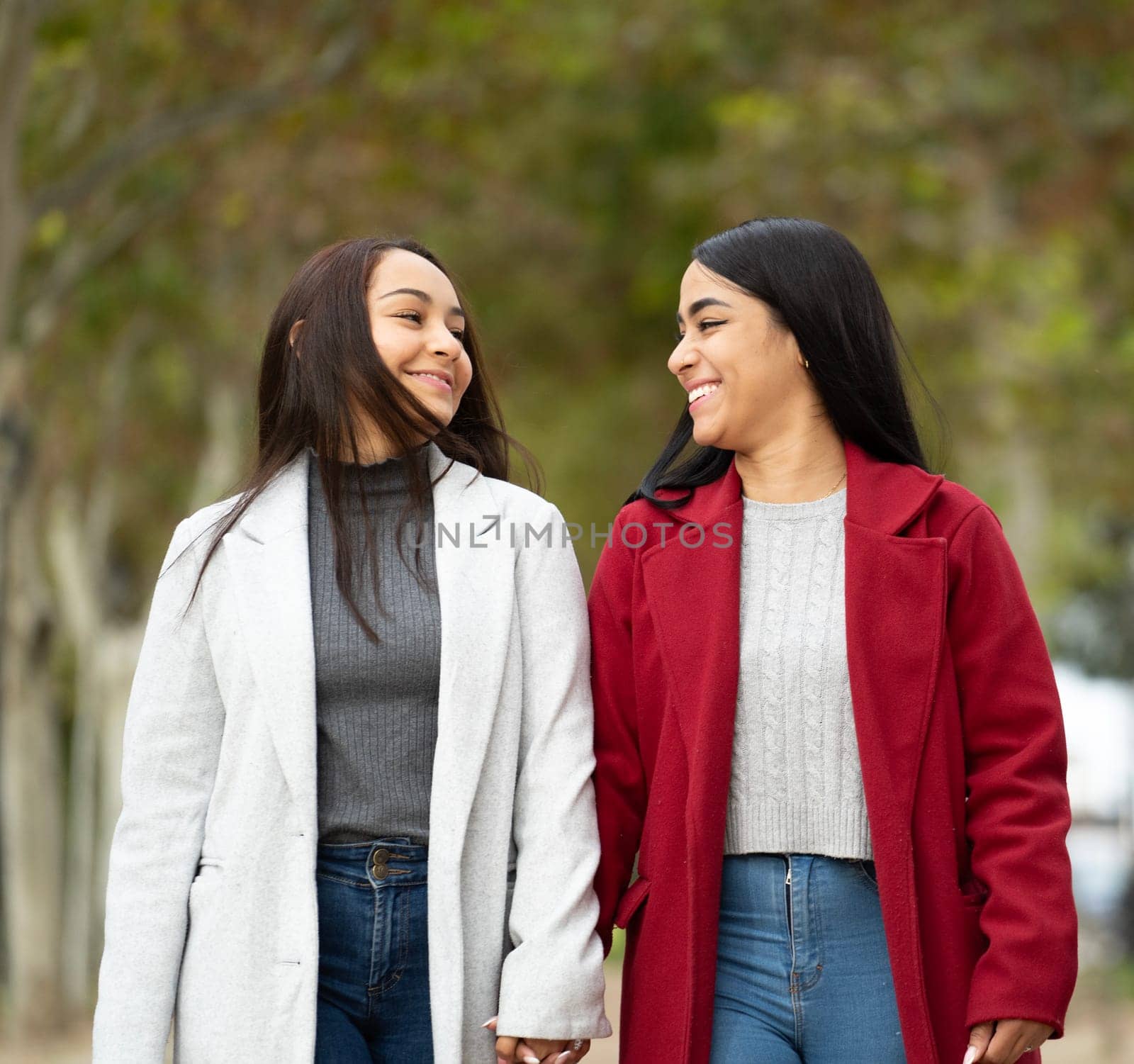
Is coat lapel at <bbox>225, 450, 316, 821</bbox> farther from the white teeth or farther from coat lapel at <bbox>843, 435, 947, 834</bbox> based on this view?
coat lapel at <bbox>843, 435, 947, 834</bbox>

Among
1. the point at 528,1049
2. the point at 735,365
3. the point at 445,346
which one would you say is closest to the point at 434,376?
the point at 445,346

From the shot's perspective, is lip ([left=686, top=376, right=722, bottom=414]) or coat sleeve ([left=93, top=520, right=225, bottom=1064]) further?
lip ([left=686, top=376, right=722, bottom=414])

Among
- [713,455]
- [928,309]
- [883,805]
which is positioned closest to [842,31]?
[928,309]

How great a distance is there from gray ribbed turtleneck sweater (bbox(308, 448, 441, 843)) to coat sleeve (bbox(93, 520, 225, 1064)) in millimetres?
244

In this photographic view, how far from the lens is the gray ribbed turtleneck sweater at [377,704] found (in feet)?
10.6

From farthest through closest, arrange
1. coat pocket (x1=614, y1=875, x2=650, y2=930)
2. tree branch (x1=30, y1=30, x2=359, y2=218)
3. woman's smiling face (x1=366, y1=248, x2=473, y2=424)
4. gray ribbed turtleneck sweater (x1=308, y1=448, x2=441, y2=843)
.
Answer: tree branch (x1=30, y1=30, x2=359, y2=218)
woman's smiling face (x1=366, y1=248, x2=473, y2=424)
coat pocket (x1=614, y1=875, x2=650, y2=930)
gray ribbed turtleneck sweater (x1=308, y1=448, x2=441, y2=843)

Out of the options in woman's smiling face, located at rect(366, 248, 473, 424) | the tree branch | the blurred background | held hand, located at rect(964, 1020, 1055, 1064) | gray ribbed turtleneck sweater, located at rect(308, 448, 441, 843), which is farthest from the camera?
the blurred background

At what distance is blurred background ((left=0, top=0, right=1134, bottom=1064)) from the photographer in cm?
1042

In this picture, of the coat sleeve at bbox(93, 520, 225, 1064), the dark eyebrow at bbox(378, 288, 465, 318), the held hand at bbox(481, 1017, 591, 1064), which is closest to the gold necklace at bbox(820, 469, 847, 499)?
the dark eyebrow at bbox(378, 288, 465, 318)

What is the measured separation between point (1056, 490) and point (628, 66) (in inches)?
333

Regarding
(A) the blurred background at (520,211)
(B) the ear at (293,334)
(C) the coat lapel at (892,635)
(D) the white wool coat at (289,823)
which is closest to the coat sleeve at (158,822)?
(D) the white wool coat at (289,823)

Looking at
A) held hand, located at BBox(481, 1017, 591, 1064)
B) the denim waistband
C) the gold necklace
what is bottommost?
held hand, located at BBox(481, 1017, 591, 1064)

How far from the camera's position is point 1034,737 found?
129 inches

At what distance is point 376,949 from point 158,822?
495 mm
